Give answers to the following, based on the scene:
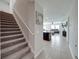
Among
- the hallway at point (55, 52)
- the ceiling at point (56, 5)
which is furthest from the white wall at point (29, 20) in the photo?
the hallway at point (55, 52)

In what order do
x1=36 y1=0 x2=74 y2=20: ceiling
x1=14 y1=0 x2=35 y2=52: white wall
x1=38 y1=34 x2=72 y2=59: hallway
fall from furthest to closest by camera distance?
x1=36 y1=0 x2=74 y2=20: ceiling
x1=38 y1=34 x2=72 y2=59: hallway
x1=14 y1=0 x2=35 y2=52: white wall

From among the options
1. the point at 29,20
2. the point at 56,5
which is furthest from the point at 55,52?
the point at 56,5

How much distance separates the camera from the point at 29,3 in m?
5.37

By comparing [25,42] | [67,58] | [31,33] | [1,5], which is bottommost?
[67,58]

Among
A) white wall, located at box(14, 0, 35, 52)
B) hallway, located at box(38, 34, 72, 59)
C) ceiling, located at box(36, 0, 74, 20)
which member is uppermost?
ceiling, located at box(36, 0, 74, 20)

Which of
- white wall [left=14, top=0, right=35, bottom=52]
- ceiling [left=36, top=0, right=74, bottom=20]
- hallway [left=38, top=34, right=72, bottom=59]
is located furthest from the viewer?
ceiling [left=36, top=0, right=74, bottom=20]

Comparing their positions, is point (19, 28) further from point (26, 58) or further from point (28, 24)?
point (26, 58)

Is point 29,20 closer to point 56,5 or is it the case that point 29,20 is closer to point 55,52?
point 56,5

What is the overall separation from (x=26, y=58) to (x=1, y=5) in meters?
7.76

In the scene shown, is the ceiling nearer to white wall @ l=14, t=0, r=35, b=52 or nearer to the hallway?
white wall @ l=14, t=0, r=35, b=52

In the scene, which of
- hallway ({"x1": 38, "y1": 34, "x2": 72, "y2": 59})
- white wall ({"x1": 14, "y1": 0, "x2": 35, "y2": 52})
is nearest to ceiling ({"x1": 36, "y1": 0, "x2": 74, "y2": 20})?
white wall ({"x1": 14, "y1": 0, "x2": 35, "y2": 52})

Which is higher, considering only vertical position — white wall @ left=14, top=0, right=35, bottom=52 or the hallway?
white wall @ left=14, top=0, right=35, bottom=52

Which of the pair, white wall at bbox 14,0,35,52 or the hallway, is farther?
the hallway

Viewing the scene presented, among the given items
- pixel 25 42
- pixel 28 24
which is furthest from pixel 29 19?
pixel 25 42
